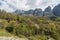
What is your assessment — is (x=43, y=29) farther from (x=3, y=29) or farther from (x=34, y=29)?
(x=3, y=29)

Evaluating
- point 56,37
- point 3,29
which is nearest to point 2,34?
point 3,29

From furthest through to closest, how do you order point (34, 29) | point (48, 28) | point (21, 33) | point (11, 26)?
point (48, 28)
point (34, 29)
point (11, 26)
point (21, 33)

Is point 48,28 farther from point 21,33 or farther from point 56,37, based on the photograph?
point 21,33

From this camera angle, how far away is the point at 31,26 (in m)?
42.2

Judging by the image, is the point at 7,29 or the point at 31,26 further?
the point at 31,26

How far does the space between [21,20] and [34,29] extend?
27.1 ft

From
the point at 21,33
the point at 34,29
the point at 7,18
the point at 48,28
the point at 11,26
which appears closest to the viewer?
the point at 21,33

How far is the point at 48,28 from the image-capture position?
4406cm

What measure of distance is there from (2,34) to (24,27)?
6.63 m

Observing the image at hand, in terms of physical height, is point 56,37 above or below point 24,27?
below

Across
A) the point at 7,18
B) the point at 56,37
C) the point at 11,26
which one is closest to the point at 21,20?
the point at 7,18

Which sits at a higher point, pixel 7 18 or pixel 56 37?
pixel 7 18

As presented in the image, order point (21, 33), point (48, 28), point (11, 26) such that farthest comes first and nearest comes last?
point (48, 28) → point (11, 26) → point (21, 33)

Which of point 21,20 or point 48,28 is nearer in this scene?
point 48,28
